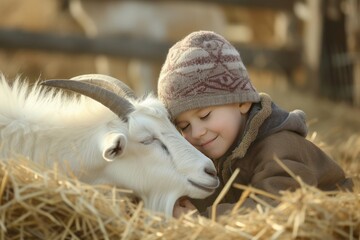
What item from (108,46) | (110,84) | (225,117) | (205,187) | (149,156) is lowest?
(108,46)

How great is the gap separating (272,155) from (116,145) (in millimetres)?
792

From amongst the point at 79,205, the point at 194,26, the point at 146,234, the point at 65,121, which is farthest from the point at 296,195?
the point at 194,26

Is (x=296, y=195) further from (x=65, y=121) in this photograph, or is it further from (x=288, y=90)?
(x=288, y=90)

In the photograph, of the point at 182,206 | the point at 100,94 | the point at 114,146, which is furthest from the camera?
the point at 182,206

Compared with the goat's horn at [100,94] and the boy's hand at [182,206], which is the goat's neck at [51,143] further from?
the boy's hand at [182,206]

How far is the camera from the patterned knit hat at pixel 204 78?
467 centimetres

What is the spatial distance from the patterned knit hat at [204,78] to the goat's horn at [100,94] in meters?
0.31

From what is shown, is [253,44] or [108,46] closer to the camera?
[108,46]

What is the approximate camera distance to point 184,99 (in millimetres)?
4676

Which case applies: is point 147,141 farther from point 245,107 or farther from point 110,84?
point 245,107

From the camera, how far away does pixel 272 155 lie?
445 cm

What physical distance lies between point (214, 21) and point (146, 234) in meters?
8.20

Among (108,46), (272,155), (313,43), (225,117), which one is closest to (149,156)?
(225,117)

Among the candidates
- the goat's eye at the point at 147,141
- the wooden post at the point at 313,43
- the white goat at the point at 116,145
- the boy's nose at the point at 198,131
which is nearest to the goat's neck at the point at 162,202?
the white goat at the point at 116,145
